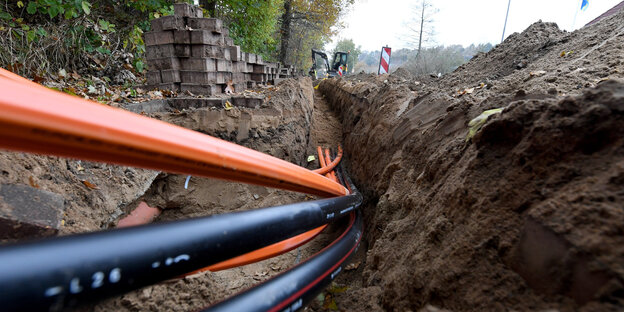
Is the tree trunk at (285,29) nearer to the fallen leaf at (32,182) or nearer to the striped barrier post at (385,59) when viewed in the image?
the striped barrier post at (385,59)

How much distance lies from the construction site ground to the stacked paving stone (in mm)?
705

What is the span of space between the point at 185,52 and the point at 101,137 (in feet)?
9.69

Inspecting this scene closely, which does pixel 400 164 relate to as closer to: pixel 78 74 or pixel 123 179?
pixel 123 179

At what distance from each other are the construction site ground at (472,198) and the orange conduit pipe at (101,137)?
0.73 m

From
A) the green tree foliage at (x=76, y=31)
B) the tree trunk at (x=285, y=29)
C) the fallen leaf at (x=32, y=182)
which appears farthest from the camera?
the tree trunk at (x=285, y=29)

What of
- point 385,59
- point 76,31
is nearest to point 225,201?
point 76,31

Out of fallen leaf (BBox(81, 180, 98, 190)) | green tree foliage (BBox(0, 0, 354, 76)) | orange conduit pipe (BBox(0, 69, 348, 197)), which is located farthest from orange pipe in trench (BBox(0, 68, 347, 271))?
green tree foliage (BBox(0, 0, 354, 76))

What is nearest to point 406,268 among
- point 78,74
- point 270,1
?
point 78,74

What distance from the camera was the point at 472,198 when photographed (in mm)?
915

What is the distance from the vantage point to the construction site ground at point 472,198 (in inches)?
23.5

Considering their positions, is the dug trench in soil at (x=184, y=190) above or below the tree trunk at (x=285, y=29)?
below

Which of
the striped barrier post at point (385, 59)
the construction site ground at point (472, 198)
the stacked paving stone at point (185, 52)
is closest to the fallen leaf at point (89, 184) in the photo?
the construction site ground at point (472, 198)

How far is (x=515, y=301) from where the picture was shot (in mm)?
644

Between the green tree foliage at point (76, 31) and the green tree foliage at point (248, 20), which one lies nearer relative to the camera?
the green tree foliage at point (76, 31)
